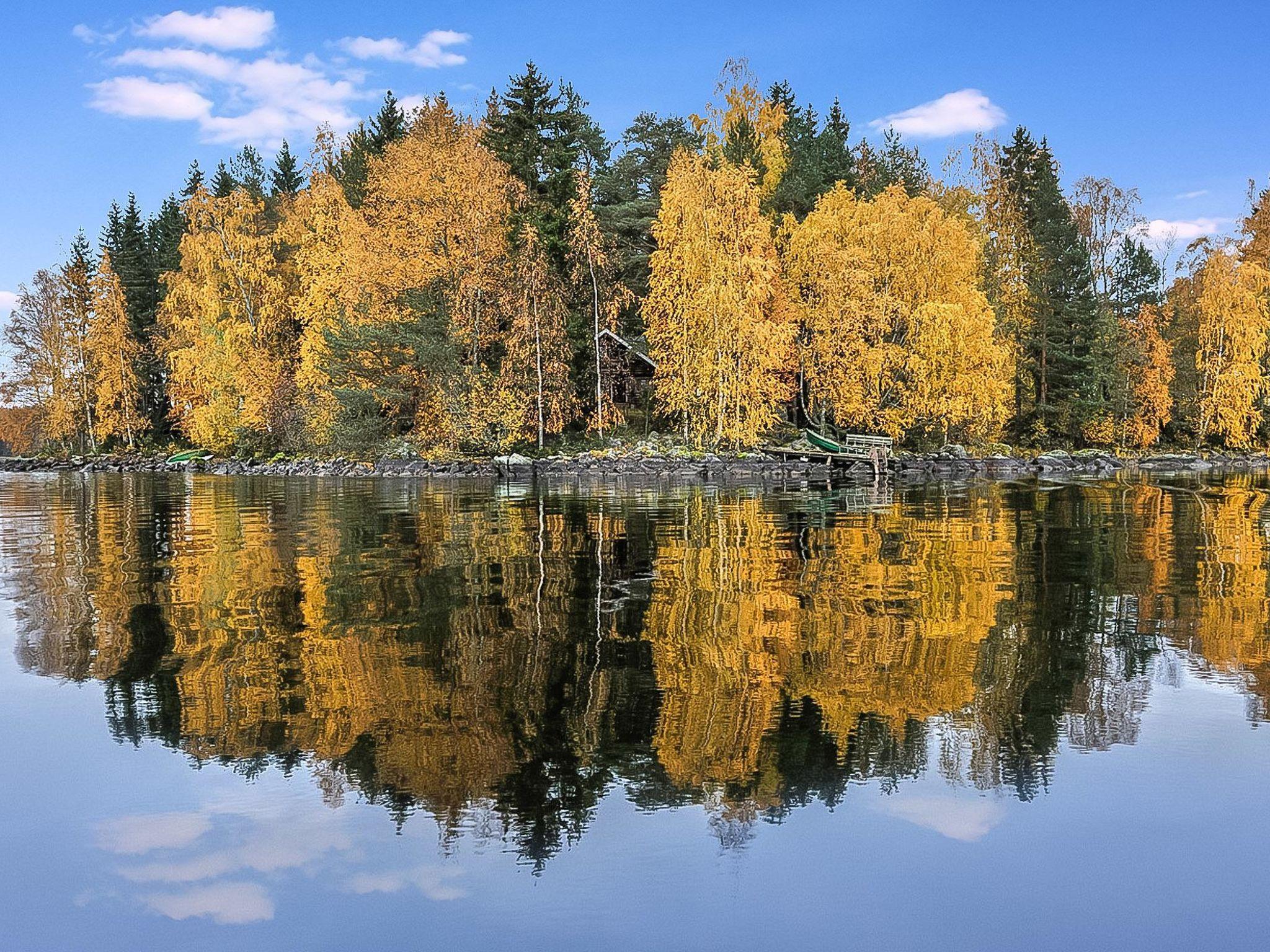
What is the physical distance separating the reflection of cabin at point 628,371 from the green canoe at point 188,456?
24.7 meters

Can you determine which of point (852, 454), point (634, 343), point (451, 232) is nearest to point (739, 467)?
point (852, 454)

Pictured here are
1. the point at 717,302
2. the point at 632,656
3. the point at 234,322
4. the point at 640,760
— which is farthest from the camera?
the point at 234,322

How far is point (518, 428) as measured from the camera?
45.7m

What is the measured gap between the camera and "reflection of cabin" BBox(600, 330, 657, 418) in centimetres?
4656

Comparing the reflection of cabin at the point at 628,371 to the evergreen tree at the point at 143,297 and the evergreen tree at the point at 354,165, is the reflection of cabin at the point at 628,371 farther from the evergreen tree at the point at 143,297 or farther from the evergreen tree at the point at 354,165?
the evergreen tree at the point at 143,297

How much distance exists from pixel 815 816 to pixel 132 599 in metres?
10.1

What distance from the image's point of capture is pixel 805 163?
50.2 metres

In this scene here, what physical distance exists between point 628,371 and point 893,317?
12393mm

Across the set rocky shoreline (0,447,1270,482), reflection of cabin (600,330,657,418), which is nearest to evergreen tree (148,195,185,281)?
rocky shoreline (0,447,1270,482)

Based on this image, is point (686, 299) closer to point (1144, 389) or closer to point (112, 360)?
point (1144, 389)

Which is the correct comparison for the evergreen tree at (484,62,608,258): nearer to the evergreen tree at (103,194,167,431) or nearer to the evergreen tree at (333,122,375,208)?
the evergreen tree at (333,122,375,208)

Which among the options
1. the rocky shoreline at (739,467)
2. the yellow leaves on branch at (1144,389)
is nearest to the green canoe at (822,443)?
the rocky shoreline at (739,467)

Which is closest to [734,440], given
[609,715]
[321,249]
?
[321,249]

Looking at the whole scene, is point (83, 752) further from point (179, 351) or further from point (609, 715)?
point (179, 351)
